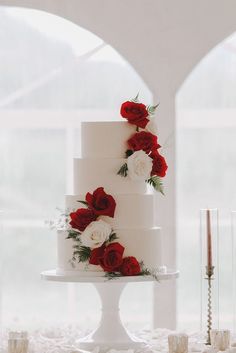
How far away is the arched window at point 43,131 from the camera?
870 centimetres

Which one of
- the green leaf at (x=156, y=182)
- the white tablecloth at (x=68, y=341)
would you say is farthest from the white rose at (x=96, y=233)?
the white tablecloth at (x=68, y=341)

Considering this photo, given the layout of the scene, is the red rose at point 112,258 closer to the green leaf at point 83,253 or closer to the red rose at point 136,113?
the green leaf at point 83,253

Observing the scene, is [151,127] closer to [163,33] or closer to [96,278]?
[96,278]

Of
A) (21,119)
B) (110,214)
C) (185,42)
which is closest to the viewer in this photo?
(110,214)

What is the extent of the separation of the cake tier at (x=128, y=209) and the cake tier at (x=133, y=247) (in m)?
0.04

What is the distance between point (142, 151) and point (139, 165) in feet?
0.20

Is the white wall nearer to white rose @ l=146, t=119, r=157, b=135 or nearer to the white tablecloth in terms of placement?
the white tablecloth

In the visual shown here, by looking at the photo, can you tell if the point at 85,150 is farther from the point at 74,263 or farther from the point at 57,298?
the point at 57,298

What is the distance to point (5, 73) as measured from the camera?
8.91 metres

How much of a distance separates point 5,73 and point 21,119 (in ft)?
1.53

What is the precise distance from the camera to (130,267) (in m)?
4.28

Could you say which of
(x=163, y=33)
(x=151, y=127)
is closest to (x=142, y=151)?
(x=151, y=127)

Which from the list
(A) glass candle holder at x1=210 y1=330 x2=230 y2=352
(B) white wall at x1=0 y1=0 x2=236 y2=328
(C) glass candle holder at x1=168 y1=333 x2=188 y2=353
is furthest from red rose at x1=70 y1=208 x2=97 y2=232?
(B) white wall at x1=0 y1=0 x2=236 y2=328

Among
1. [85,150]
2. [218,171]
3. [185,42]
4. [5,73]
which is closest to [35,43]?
[5,73]
